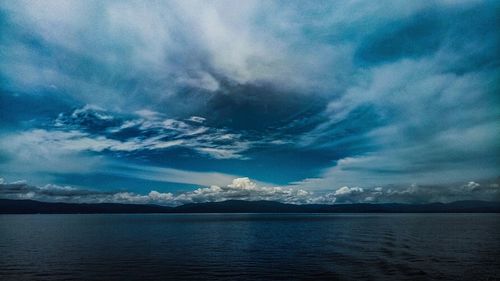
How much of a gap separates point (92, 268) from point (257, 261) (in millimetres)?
31361

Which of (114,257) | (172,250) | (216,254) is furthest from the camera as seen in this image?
(172,250)

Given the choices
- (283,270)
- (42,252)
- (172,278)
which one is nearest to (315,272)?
(283,270)

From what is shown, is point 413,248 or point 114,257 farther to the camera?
point 413,248

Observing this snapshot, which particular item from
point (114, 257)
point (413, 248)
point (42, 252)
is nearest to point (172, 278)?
point (114, 257)

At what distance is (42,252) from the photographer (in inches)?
3295

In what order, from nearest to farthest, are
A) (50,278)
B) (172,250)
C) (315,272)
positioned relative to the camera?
1. (50,278)
2. (315,272)
3. (172,250)

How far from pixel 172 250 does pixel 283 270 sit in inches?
1457

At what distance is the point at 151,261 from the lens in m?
70.5

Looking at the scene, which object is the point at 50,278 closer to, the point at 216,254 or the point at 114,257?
the point at 114,257

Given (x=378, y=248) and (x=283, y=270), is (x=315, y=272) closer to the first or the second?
(x=283, y=270)

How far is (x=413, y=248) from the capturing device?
9219cm

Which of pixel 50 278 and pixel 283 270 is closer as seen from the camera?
pixel 50 278

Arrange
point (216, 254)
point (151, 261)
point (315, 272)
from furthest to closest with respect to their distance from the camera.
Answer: point (216, 254)
point (151, 261)
point (315, 272)

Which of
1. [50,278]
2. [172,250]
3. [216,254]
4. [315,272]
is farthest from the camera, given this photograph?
[172,250]
